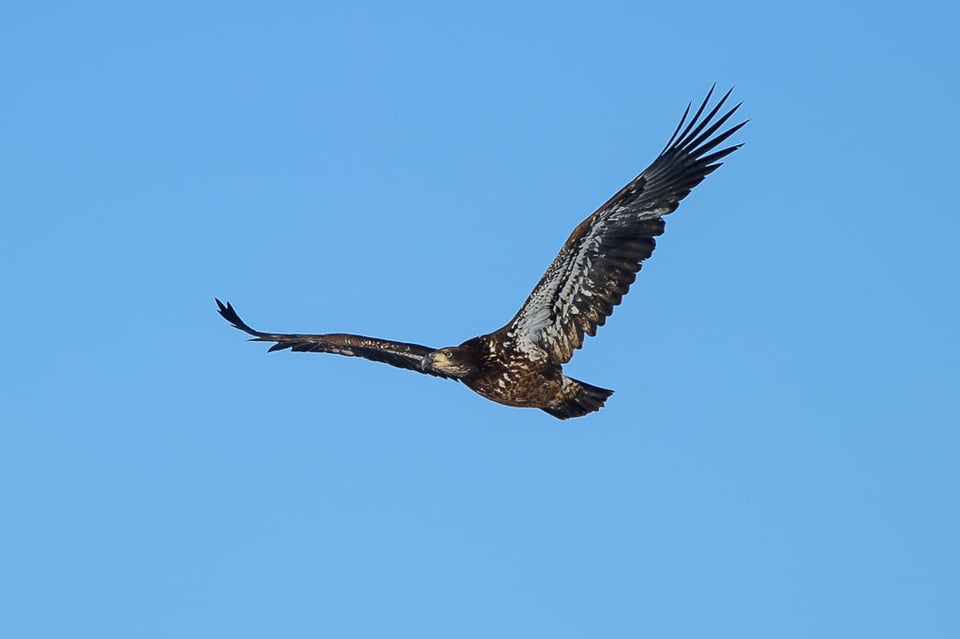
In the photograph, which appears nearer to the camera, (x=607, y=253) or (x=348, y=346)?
(x=607, y=253)

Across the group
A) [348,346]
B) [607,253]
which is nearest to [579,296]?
[607,253]

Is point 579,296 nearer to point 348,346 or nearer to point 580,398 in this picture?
point 580,398

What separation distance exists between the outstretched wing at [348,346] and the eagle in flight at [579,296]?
2.83 ft

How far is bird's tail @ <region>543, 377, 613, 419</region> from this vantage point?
1720 centimetres

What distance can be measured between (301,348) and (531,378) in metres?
4.07

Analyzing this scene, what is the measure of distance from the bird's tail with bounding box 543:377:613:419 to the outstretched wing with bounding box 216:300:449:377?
148 cm

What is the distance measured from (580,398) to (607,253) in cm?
201

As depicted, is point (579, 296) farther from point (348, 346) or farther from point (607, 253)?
point (348, 346)

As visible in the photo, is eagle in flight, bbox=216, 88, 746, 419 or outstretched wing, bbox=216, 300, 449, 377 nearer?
eagle in flight, bbox=216, 88, 746, 419

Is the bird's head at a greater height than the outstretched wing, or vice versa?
the outstretched wing

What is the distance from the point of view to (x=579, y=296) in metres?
16.3

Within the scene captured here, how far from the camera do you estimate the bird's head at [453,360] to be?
16.7m

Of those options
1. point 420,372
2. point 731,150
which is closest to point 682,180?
point 731,150

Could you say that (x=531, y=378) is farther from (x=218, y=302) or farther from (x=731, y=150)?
(x=218, y=302)
